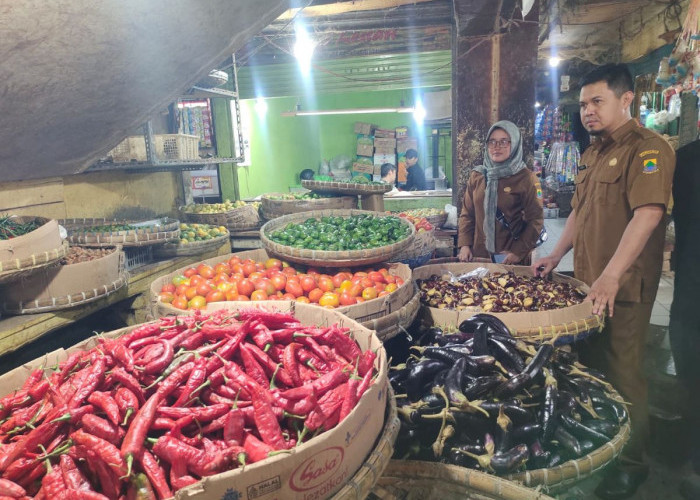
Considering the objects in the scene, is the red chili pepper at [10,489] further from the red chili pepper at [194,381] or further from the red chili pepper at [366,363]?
the red chili pepper at [366,363]

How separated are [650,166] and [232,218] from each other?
496 cm

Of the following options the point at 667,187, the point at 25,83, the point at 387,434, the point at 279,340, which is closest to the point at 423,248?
the point at 667,187

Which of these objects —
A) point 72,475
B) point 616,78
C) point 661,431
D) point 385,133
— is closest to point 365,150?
point 385,133

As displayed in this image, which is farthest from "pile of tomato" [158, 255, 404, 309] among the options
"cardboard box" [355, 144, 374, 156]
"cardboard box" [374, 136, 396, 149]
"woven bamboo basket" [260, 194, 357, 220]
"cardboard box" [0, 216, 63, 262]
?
"cardboard box" [355, 144, 374, 156]

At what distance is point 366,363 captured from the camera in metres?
1.88

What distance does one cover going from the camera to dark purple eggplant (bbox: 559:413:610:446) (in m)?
2.08

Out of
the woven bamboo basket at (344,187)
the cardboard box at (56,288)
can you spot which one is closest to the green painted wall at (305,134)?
the woven bamboo basket at (344,187)

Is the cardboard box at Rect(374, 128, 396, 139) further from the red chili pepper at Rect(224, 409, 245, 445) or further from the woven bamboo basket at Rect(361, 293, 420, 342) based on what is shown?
the red chili pepper at Rect(224, 409, 245, 445)

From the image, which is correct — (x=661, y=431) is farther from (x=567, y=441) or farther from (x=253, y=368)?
(x=253, y=368)

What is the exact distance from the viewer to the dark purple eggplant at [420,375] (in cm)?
235

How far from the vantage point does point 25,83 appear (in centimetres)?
282

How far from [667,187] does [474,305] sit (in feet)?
Answer: 4.77

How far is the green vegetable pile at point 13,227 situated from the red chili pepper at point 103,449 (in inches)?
97.5

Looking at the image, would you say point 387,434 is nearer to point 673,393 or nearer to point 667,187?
point 667,187
